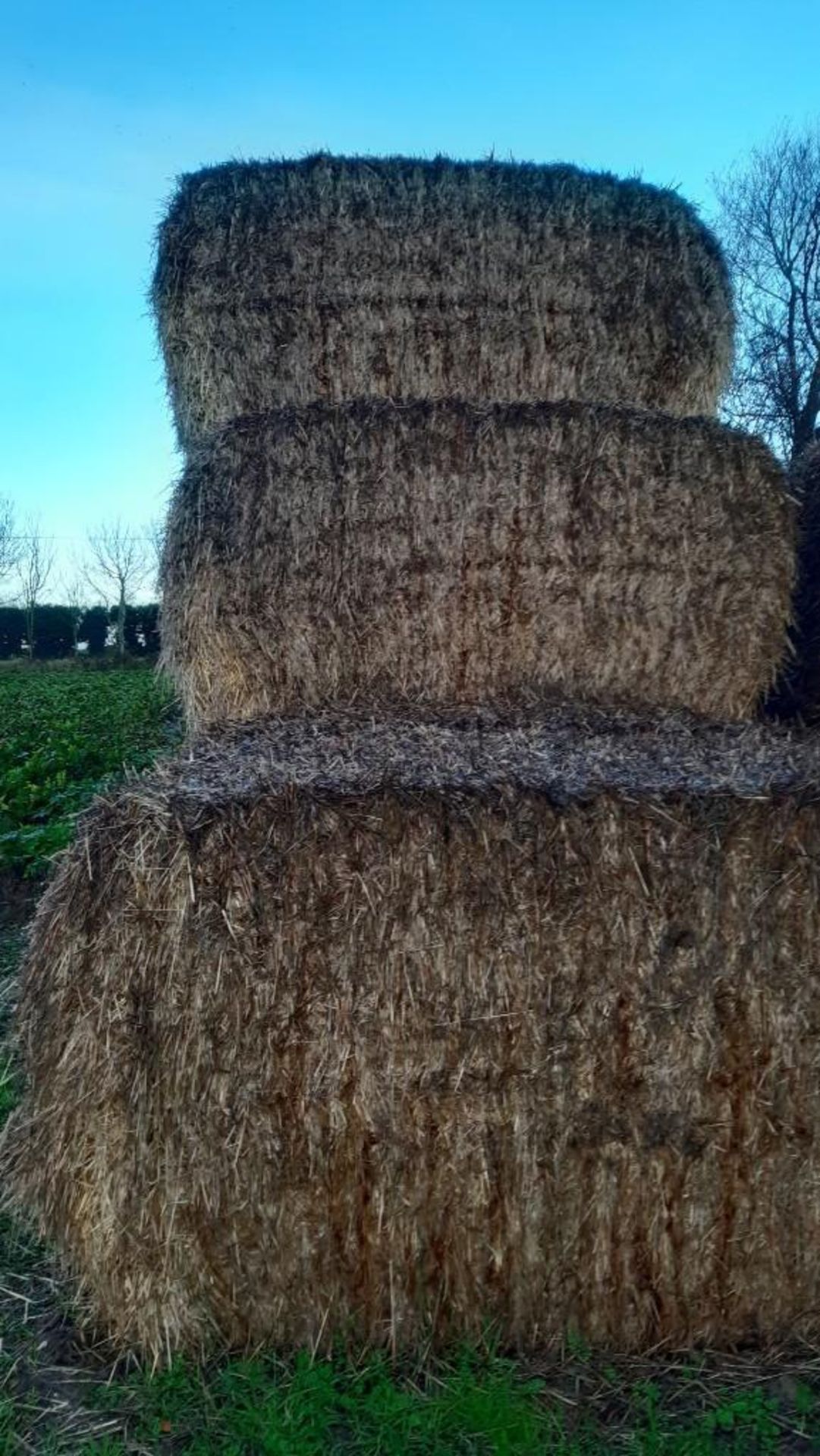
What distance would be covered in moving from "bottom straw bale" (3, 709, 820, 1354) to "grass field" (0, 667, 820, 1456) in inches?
3.5

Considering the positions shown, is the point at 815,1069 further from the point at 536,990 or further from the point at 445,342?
the point at 445,342

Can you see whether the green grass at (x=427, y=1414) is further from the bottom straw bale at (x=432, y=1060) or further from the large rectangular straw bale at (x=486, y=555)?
the large rectangular straw bale at (x=486, y=555)

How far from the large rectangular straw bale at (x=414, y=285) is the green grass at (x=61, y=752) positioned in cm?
155

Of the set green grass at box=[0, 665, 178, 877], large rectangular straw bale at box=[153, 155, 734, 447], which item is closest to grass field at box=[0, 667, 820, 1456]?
green grass at box=[0, 665, 178, 877]

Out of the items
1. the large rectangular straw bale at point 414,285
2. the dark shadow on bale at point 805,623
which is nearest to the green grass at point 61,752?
the large rectangular straw bale at point 414,285

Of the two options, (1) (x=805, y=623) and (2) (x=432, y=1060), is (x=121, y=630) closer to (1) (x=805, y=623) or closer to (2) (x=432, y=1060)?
(1) (x=805, y=623)

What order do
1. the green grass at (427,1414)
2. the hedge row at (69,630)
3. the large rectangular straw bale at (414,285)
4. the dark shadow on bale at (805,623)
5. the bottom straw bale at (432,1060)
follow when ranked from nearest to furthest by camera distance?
the green grass at (427,1414)
the bottom straw bale at (432,1060)
the dark shadow on bale at (805,623)
the large rectangular straw bale at (414,285)
the hedge row at (69,630)

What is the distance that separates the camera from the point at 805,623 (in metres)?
5.04

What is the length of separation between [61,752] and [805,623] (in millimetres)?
6481

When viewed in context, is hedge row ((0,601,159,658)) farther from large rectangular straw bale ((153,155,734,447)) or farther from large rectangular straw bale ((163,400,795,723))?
large rectangular straw bale ((163,400,795,723))

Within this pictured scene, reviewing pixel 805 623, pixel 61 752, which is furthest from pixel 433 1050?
pixel 61 752

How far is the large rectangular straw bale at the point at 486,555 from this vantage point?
4.72 meters

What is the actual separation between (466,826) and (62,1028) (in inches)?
42.6

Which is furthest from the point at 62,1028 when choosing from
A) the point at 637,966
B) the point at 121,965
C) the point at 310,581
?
the point at 310,581
